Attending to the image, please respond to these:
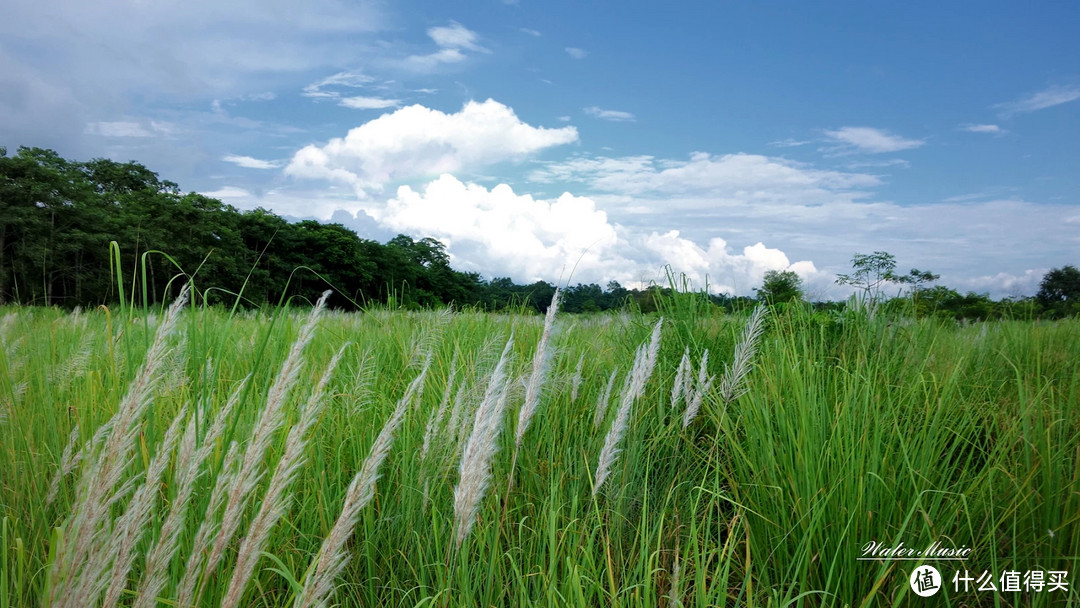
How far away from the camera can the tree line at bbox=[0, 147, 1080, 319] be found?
16.7 ft

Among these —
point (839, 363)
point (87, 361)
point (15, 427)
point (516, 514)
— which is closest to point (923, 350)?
point (839, 363)

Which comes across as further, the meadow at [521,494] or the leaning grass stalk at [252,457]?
the meadow at [521,494]

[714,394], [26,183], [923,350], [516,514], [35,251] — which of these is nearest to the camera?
[516,514]

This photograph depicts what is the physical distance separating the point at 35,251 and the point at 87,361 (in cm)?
2735

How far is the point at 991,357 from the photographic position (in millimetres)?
3807

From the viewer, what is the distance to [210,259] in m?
26.6

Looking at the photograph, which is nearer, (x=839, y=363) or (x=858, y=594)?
(x=858, y=594)

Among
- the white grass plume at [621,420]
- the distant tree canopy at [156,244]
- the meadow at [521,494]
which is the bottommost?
the meadow at [521,494]

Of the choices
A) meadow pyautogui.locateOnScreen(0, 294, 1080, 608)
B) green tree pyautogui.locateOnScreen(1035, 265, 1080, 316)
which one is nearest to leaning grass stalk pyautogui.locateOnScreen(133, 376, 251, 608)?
meadow pyautogui.locateOnScreen(0, 294, 1080, 608)

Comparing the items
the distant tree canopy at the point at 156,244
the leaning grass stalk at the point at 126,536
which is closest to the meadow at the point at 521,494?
the leaning grass stalk at the point at 126,536

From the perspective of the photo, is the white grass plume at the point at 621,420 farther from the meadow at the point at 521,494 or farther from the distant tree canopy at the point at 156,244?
the distant tree canopy at the point at 156,244

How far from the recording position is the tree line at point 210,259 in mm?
5102

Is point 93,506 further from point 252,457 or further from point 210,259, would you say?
point 210,259

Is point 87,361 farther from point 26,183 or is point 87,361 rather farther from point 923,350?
point 26,183
